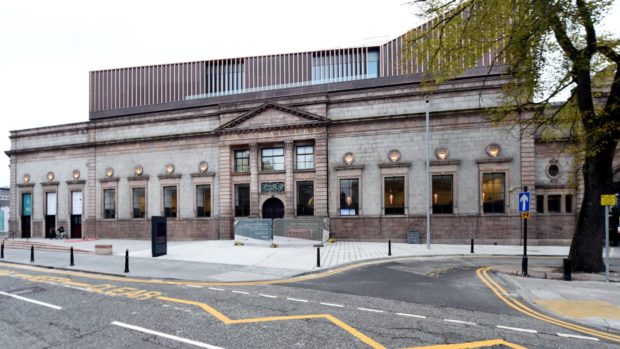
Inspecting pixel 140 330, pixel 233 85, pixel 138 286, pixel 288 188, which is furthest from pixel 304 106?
pixel 140 330

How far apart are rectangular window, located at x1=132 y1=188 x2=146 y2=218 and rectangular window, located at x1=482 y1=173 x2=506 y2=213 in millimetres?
29715

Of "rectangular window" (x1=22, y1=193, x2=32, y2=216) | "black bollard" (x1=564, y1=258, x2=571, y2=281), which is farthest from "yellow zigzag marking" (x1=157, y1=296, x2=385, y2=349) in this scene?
"rectangular window" (x1=22, y1=193, x2=32, y2=216)

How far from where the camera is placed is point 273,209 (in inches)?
1078

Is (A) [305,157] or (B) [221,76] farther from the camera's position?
(B) [221,76]

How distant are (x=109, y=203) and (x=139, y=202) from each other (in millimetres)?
3725

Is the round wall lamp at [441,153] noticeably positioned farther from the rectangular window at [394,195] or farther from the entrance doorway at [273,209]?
the entrance doorway at [273,209]

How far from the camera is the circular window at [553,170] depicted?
23000 mm

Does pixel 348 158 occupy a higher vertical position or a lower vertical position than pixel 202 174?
higher

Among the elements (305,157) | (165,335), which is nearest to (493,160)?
(305,157)

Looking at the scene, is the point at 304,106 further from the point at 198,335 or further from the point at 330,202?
the point at 198,335

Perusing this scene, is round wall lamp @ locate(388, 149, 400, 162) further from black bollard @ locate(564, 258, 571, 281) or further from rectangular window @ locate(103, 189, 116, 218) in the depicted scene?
rectangular window @ locate(103, 189, 116, 218)

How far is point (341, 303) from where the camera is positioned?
8711mm

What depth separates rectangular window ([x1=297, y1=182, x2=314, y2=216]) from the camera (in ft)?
87.1

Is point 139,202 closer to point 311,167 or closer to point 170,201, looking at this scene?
point 170,201
